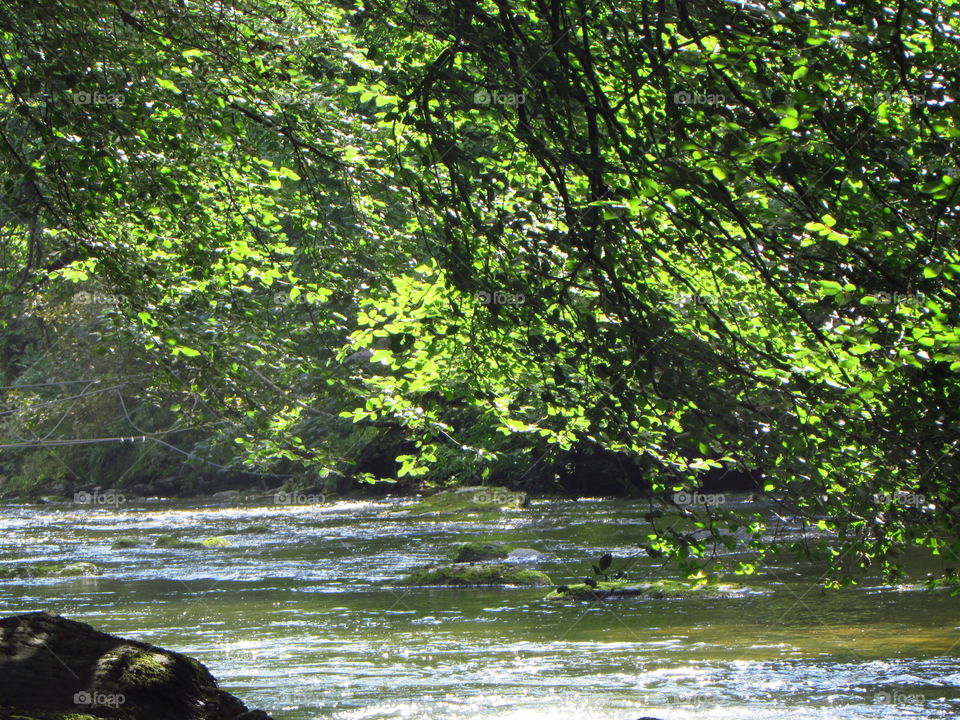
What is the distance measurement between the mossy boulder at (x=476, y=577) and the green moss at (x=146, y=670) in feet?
33.6

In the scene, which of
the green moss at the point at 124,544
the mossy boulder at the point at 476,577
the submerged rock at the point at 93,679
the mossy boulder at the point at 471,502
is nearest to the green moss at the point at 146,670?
the submerged rock at the point at 93,679

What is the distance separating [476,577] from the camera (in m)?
16.4

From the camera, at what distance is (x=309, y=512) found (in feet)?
96.4

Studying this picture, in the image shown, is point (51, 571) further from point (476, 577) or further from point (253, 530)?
point (476, 577)

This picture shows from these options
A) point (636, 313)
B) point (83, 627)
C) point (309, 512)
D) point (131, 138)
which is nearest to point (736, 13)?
point (636, 313)

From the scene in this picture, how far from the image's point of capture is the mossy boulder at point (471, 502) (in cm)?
2766

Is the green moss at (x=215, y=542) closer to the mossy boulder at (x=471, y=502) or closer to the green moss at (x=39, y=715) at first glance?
the mossy boulder at (x=471, y=502)

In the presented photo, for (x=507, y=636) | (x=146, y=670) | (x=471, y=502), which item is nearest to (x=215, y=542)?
(x=471, y=502)

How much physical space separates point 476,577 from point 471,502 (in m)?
12.0

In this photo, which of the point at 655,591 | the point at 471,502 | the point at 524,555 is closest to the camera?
the point at 655,591

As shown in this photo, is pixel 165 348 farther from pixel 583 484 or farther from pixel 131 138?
pixel 583 484

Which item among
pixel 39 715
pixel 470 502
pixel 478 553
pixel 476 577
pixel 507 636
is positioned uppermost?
pixel 39 715

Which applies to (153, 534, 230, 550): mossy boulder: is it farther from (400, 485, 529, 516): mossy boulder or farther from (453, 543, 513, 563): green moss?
(400, 485, 529, 516): mossy boulder

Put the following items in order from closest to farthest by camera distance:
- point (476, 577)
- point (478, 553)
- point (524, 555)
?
point (476, 577), point (478, 553), point (524, 555)
